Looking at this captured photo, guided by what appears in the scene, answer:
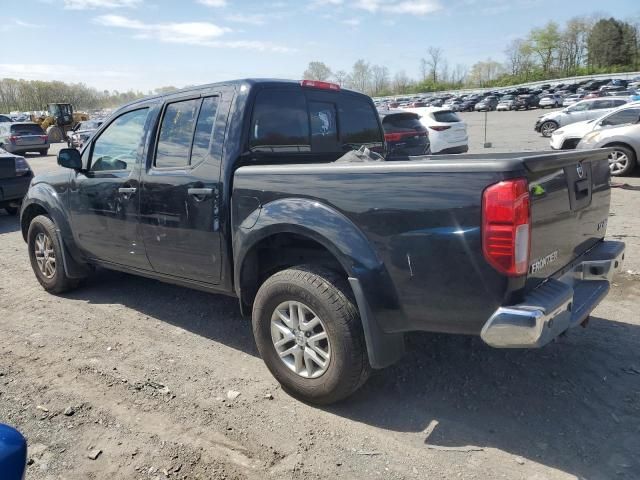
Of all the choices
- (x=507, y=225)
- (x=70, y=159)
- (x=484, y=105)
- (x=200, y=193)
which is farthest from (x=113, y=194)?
(x=484, y=105)

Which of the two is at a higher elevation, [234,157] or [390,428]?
[234,157]

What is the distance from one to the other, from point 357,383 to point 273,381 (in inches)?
29.7

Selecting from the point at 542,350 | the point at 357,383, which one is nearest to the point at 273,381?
the point at 357,383

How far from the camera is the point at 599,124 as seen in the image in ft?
41.7

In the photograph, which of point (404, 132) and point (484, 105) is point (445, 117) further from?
point (484, 105)

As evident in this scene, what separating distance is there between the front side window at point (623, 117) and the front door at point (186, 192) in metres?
11.7

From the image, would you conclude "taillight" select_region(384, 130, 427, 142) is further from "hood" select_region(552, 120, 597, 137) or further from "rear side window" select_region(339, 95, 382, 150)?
"rear side window" select_region(339, 95, 382, 150)

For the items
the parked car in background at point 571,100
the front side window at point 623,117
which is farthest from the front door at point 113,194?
the parked car in background at point 571,100

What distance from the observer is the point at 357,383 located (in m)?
3.00

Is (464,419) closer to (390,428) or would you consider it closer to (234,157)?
(390,428)

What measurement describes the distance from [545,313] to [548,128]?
26230 mm

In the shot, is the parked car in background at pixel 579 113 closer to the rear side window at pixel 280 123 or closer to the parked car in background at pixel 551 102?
the rear side window at pixel 280 123

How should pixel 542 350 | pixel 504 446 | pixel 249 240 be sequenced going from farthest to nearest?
pixel 542 350 < pixel 249 240 < pixel 504 446

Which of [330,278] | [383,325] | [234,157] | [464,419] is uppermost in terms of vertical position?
[234,157]
